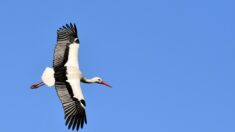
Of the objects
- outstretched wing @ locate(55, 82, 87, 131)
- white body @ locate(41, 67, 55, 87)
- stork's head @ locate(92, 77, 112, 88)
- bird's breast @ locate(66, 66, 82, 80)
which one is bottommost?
outstretched wing @ locate(55, 82, 87, 131)

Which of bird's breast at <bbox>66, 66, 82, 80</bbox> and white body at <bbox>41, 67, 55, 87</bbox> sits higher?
bird's breast at <bbox>66, 66, 82, 80</bbox>

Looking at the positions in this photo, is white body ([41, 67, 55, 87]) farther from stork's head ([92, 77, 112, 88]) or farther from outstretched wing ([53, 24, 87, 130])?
stork's head ([92, 77, 112, 88])

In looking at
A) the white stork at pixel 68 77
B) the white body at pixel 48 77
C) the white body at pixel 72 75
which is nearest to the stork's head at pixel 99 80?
the white stork at pixel 68 77

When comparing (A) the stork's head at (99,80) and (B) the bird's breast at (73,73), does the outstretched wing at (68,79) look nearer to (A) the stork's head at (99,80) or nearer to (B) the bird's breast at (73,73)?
(B) the bird's breast at (73,73)

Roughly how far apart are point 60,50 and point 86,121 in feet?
11.3

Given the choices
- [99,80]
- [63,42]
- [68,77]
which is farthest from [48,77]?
[99,80]

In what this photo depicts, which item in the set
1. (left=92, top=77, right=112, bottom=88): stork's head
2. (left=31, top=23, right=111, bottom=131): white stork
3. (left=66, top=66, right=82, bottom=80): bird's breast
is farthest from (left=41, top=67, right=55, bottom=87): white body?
(left=92, top=77, right=112, bottom=88): stork's head

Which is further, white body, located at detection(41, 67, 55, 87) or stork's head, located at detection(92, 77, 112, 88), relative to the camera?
stork's head, located at detection(92, 77, 112, 88)

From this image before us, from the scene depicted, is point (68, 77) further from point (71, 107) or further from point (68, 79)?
point (71, 107)

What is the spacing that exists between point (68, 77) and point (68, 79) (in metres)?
0.12

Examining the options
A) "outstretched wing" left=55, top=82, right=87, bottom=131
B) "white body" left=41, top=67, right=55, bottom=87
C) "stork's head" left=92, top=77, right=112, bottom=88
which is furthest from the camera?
"stork's head" left=92, top=77, right=112, bottom=88

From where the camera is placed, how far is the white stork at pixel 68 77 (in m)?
28.1

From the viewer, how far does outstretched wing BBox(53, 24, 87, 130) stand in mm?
28031

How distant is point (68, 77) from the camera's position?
29.5 metres
